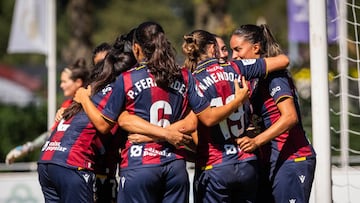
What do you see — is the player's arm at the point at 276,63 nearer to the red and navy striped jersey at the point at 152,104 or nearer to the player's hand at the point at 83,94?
the red and navy striped jersey at the point at 152,104

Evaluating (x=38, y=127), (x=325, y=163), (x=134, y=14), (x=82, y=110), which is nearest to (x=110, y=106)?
(x=82, y=110)

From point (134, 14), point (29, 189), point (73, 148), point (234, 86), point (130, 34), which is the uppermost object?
point (134, 14)

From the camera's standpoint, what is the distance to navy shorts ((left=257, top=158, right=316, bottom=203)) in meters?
6.88

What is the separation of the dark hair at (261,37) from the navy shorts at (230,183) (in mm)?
937

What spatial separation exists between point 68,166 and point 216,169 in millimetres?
1196

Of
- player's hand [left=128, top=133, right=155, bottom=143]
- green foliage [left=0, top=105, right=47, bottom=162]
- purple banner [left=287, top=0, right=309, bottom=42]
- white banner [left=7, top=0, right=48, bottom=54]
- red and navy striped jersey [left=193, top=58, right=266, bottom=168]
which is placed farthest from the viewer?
green foliage [left=0, top=105, right=47, bottom=162]

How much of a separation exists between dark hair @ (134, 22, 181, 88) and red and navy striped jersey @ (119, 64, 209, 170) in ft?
0.20

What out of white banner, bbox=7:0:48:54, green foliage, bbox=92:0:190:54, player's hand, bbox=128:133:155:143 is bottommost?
player's hand, bbox=128:133:155:143

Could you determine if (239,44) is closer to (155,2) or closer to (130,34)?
(130,34)

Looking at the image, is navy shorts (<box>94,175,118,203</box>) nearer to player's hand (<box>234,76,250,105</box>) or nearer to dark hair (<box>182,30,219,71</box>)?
dark hair (<box>182,30,219,71</box>)

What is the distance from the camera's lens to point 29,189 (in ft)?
32.1

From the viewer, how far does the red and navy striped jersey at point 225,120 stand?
6.52 m

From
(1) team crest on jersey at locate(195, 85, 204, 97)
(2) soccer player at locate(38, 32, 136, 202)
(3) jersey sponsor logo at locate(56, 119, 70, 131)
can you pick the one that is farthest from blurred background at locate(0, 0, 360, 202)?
(3) jersey sponsor logo at locate(56, 119, 70, 131)

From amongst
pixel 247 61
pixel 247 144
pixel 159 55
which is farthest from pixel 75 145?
pixel 247 61
